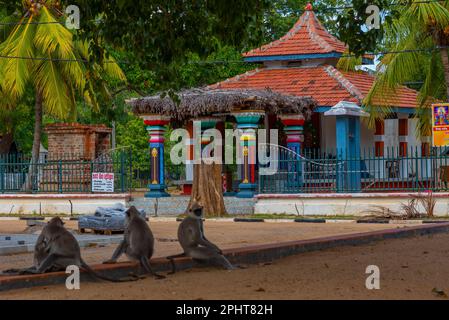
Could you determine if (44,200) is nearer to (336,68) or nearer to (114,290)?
(336,68)

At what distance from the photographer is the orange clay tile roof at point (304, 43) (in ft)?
105

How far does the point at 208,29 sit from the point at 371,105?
14047 mm

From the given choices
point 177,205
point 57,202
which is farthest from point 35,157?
point 177,205

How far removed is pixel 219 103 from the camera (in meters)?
27.3

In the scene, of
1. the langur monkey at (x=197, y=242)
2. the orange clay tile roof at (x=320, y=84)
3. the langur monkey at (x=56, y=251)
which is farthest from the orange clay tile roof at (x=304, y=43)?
the langur monkey at (x=56, y=251)

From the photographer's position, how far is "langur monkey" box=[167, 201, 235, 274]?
11117 millimetres

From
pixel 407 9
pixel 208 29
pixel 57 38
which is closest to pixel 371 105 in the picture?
pixel 407 9

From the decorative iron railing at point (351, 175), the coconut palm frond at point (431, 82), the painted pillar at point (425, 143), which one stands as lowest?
the decorative iron railing at point (351, 175)

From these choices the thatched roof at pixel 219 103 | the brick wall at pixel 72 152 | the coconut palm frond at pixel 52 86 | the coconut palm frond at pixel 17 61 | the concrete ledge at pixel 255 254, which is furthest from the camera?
the coconut palm frond at pixel 52 86

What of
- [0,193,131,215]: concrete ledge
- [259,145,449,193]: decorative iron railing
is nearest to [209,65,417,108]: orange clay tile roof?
[259,145,449,193]: decorative iron railing

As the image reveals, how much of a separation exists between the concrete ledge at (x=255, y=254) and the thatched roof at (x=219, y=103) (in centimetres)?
997

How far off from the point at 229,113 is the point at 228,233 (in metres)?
10.2

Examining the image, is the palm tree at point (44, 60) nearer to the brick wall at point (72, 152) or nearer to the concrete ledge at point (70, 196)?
the brick wall at point (72, 152)

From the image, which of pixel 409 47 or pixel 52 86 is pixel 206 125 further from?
pixel 409 47
